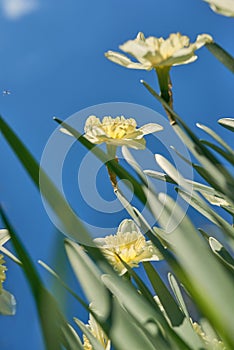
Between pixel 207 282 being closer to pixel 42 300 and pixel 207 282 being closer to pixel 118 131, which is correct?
pixel 42 300

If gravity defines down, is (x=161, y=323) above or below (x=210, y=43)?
below

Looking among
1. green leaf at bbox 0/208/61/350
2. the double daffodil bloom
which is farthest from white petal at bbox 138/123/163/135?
green leaf at bbox 0/208/61/350

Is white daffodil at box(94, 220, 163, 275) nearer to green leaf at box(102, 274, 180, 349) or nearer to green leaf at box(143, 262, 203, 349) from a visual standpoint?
green leaf at box(143, 262, 203, 349)

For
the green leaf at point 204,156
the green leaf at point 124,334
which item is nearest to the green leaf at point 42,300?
the green leaf at point 124,334

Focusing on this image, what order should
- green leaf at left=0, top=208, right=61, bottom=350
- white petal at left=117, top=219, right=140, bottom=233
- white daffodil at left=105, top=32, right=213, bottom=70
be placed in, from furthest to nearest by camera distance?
white petal at left=117, top=219, right=140, bottom=233 → white daffodil at left=105, top=32, right=213, bottom=70 → green leaf at left=0, top=208, right=61, bottom=350

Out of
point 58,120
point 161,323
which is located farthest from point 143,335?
point 58,120

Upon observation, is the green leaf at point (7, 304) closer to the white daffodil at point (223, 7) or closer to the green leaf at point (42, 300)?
Answer: the green leaf at point (42, 300)

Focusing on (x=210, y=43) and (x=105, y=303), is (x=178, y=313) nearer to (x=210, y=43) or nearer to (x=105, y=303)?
(x=105, y=303)
